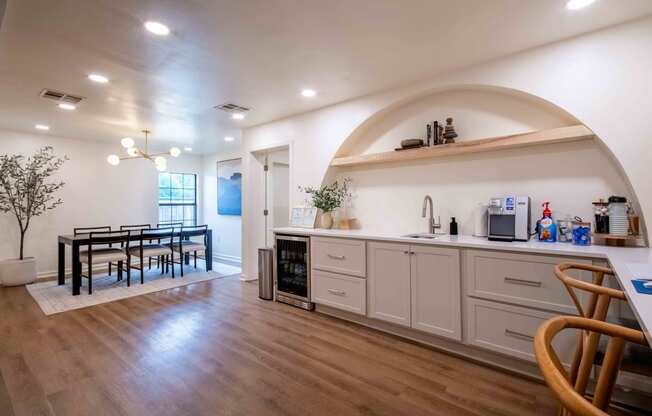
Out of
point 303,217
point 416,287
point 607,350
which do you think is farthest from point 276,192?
point 607,350

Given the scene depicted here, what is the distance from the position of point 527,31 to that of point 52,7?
3120mm

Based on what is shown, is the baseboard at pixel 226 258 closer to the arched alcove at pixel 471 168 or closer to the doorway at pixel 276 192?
the doorway at pixel 276 192

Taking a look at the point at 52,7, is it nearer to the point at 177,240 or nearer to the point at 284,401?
the point at 284,401

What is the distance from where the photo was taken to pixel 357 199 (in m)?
3.94

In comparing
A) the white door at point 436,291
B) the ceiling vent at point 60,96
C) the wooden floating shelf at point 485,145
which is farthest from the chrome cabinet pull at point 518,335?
the ceiling vent at point 60,96

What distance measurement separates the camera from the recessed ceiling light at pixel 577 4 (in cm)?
197

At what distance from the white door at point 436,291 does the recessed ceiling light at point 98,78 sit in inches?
128

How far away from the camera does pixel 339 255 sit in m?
3.36

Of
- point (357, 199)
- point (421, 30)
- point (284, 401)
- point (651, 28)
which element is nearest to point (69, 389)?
point (284, 401)

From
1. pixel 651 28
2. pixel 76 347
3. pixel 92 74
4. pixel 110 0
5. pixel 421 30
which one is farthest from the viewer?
pixel 92 74

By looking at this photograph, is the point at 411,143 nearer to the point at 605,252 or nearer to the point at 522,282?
the point at 522,282

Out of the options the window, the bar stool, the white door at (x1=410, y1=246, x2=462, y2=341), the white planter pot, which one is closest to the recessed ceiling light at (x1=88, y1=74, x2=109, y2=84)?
the white door at (x1=410, y1=246, x2=462, y2=341)

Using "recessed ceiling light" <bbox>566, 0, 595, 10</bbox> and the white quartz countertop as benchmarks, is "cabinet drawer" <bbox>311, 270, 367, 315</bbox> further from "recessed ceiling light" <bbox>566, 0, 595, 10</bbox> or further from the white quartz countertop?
"recessed ceiling light" <bbox>566, 0, 595, 10</bbox>

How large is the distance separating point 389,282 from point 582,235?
150cm
